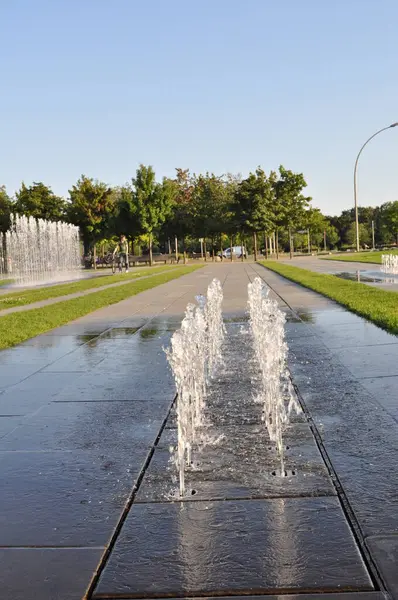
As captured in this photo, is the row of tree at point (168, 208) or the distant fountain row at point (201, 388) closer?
the distant fountain row at point (201, 388)

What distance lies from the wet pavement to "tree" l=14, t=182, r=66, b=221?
181 feet

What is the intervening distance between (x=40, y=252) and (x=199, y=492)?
141 ft

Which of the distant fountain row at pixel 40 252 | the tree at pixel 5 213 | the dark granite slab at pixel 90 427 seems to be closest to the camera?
the dark granite slab at pixel 90 427

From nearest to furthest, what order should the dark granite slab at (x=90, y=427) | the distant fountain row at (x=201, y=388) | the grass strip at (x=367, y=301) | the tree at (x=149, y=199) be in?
1. the distant fountain row at (x=201, y=388)
2. the dark granite slab at (x=90, y=427)
3. the grass strip at (x=367, y=301)
4. the tree at (x=149, y=199)

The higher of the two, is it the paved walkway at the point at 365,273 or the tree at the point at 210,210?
the tree at the point at 210,210

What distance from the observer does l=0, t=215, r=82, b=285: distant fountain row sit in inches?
1709

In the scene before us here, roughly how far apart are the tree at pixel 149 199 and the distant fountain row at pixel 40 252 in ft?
21.5

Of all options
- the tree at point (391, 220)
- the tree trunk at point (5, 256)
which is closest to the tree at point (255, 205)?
the tree trunk at point (5, 256)

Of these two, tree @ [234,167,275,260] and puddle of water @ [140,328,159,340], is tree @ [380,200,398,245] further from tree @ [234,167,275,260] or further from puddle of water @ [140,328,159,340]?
puddle of water @ [140,328,159,340]

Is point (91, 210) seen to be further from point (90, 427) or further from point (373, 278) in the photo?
point (90, 427)

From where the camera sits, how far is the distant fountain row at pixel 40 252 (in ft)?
142

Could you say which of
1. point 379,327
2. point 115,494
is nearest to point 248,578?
point 115,494

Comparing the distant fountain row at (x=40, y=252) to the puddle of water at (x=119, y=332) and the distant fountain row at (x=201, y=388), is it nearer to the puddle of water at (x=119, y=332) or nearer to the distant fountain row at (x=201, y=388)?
the puddle of water at (x=119, y=332)

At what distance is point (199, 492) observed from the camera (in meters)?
3.26
